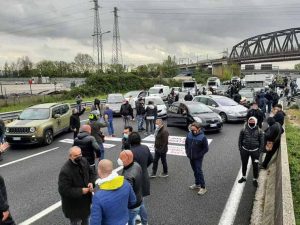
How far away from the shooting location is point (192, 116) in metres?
16.2

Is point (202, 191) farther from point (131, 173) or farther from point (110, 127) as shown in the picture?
point (110, 127)

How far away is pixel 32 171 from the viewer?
402 inches

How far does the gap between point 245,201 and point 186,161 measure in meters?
3.71

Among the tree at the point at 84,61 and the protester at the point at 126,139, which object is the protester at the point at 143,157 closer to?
the protester at the point at 126,139

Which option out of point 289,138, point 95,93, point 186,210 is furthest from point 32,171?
point 95,93

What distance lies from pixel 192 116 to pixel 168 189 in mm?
8504

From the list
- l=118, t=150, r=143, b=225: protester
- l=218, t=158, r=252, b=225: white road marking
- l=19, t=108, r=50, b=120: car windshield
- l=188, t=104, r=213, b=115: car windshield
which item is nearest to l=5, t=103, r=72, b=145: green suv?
l=19, t=108, r=50, b=120: car windshield

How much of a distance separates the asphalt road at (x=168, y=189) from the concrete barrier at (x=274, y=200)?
207 millimetres

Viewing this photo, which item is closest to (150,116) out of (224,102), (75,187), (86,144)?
(224,102)

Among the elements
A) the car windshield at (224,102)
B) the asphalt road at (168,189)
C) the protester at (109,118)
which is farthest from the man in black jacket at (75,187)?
the car windshield at (224,102)

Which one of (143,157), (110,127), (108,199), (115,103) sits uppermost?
(108,199)

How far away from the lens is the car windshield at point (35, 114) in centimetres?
1465

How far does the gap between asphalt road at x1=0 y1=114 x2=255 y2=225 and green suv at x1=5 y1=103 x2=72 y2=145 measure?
783 millimetres

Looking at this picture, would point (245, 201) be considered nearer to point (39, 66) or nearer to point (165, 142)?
point (165, 142)
